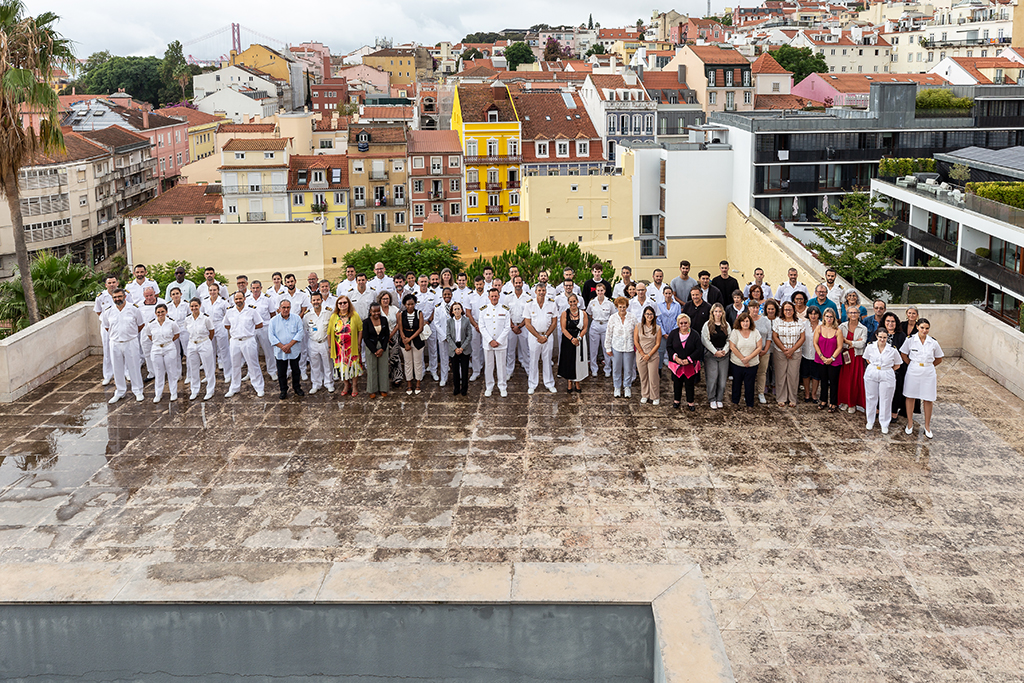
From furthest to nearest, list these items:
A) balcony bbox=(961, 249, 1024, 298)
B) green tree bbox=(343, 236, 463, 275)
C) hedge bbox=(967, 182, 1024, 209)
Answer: green tree bbox=(343, 236, 463, 275) < hedge bbox=(967, 182, 1024, 209) < balcony bbox=(961, 249, 1024, 298)

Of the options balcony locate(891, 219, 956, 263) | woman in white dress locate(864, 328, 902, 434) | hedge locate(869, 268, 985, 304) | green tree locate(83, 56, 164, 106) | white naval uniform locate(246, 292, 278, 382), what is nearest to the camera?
woman in white dress locate(864, 328, 902, 434)

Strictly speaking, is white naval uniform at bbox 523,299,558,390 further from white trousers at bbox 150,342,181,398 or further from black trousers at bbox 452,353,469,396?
white trousers at bbox 150,342,181,398

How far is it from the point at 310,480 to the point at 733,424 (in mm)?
5111

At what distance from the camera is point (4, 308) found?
1434cm

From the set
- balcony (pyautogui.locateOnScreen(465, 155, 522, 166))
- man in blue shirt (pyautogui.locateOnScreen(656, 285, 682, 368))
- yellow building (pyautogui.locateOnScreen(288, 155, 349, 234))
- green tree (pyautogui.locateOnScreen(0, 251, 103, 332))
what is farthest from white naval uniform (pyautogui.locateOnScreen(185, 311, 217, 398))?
balcony (pyautogui.locateOnScreen(465, 155, 522, 166))

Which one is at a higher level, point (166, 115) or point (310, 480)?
point (166, 115)

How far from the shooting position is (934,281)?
1020 inches

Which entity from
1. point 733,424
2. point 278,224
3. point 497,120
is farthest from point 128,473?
point 497,120

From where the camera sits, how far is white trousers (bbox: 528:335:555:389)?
40.4ft

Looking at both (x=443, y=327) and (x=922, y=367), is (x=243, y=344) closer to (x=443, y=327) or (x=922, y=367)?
(x=443, y=327)

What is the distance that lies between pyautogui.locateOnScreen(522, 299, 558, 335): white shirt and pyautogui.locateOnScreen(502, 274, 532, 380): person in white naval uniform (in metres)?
0.16

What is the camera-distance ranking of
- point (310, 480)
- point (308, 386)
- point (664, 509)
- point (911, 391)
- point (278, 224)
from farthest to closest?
point (278, 224), point (308, 386), point (911, 391), point (310, 480), point (664, 509)

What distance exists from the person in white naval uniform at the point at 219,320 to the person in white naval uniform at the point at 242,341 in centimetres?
27

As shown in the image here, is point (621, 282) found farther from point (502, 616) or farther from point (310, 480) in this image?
point (502, 616)
